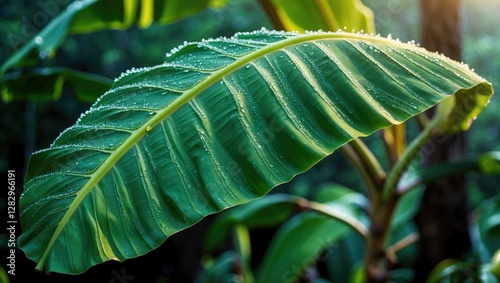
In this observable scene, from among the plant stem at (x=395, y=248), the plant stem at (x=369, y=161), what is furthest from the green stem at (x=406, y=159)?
the plant stem at (x=395, y=248)

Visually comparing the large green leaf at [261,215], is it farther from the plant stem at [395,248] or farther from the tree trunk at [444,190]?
the tree trunk at [444,190]

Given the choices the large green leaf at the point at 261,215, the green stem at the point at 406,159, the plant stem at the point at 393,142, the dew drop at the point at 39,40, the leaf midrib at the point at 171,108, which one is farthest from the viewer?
the large green leaf at the point at 261,215

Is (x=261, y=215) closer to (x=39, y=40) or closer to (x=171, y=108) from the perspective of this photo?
(x=39, y=40)

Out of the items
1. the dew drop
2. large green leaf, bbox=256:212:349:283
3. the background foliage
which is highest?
the background foliage

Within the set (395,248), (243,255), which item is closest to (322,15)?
(395,248)

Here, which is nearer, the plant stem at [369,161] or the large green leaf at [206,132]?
the large green leaf at [206,132]

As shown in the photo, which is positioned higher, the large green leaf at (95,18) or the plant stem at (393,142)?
the large green leaf at (95,18)

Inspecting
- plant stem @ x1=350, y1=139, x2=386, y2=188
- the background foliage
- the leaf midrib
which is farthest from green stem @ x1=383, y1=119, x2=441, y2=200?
the background foliage

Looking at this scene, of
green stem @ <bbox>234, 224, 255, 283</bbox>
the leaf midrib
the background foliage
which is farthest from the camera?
the background foliage

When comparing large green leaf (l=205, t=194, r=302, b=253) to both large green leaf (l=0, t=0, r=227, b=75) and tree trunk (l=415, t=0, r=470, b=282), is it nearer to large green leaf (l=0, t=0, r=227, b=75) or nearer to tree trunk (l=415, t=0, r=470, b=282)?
tree trunk (l=415, t=0, r=470, b=282)
